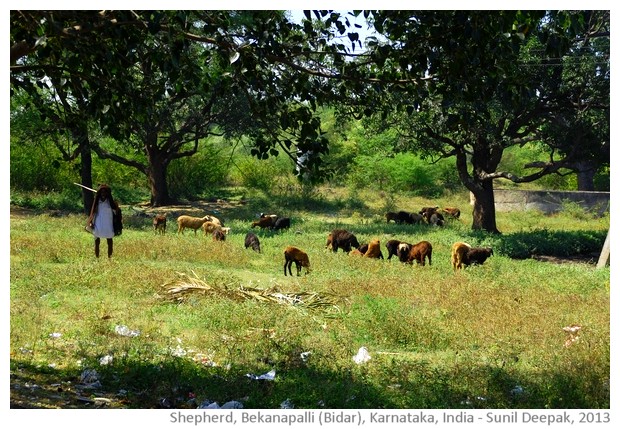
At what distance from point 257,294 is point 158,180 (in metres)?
20.9

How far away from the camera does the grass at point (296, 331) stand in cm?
722

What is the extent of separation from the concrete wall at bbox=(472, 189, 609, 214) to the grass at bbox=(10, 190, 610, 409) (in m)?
16.5

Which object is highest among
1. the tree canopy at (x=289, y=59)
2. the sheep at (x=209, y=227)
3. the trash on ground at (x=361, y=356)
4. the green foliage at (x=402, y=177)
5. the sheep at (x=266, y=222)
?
the tree canopy at (x=289, y=59)

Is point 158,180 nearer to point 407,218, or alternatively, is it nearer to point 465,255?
point 407,218

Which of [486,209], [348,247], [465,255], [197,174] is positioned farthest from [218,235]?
[197,174]

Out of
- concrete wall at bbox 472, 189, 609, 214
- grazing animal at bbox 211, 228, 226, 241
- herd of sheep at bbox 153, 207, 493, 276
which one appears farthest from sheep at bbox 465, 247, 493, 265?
concrete wall at bbox 472, 189, 609, 214

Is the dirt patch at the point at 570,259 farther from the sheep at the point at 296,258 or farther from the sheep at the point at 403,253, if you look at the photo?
the sheep at the point at 296,258

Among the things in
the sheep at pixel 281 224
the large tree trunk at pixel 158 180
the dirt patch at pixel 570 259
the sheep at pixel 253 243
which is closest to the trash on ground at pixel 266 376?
the sheep at pixel 253 243

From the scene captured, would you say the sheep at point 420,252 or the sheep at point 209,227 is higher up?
the sheep at point 209,227

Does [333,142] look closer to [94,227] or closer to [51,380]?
[94,227]

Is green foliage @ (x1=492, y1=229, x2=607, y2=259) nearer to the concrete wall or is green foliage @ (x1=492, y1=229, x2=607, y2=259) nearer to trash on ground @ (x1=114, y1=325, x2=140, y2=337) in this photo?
the concrete wall

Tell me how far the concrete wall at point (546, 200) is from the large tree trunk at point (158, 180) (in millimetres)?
14165

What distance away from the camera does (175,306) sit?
10883 mm

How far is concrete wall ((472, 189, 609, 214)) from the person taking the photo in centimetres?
3216
